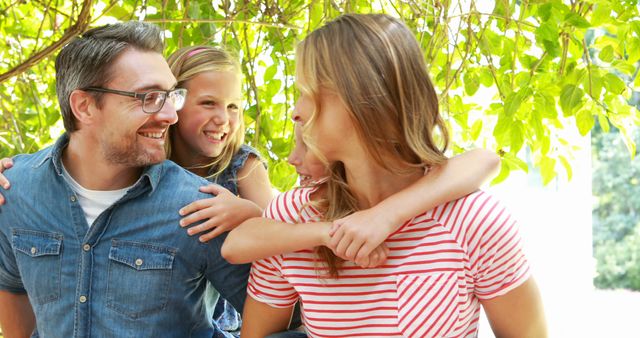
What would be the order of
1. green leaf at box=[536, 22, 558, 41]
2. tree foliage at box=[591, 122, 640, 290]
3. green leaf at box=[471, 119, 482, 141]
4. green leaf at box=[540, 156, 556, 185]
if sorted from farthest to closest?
tree foliage at box=[591, 122, 640, 290], green leaf at box=[471, 119, 482, 141], green leaf at box=[540, 156, 556, 185], green leaf at box=[536, 22, 558, 41]

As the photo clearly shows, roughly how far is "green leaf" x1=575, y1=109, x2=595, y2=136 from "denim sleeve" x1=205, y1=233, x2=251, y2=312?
0.82 m

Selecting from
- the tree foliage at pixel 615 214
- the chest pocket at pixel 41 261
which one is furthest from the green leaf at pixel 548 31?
the tree foliage at pixel 615 214

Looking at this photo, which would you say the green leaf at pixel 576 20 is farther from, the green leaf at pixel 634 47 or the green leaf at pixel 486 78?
the green leaf at pixel 486 78

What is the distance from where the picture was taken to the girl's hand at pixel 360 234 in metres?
1.38

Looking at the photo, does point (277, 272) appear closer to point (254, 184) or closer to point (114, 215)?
point (114, 215)

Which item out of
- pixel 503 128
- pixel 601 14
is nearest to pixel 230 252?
pixel 503 128

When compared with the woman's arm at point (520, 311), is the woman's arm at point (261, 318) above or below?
below

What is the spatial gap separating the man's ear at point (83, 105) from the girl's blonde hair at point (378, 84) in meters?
0.48

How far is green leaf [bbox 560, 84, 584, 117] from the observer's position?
1855 mm

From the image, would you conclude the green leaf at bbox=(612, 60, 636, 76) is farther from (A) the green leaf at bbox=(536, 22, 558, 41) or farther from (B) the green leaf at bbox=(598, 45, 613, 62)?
(A) the green leaf at bbox=(536, 22, 558, 41)

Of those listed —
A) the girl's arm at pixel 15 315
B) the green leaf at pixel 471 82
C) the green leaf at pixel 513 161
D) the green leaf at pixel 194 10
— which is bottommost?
the girl's arm at pixel 15 315

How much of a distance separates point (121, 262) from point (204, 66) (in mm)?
546

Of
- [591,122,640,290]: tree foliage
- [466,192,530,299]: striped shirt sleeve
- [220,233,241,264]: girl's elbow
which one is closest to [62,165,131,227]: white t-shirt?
[220,233,241,264]: girl's elbow

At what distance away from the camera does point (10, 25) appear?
2.93m
